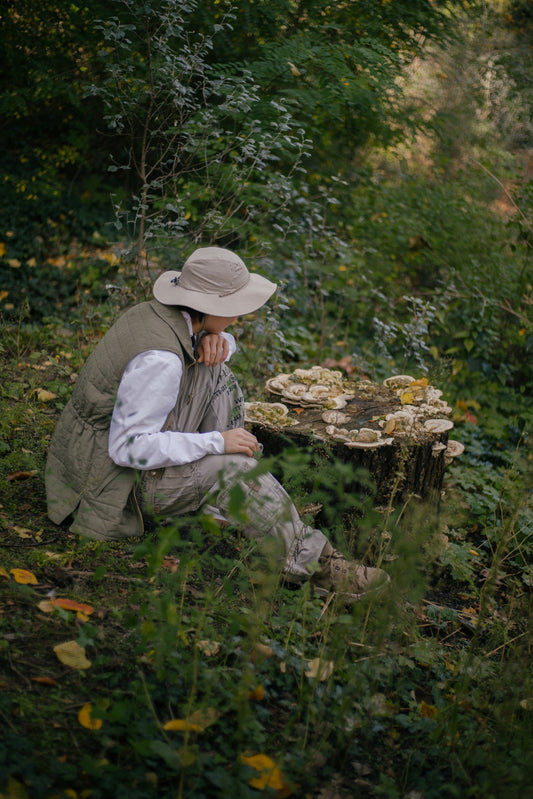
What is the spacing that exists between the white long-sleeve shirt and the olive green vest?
0.23 ft

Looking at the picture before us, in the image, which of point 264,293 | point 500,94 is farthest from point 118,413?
point 500,94

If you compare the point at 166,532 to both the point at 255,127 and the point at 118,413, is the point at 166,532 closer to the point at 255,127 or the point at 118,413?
the point at 118,413

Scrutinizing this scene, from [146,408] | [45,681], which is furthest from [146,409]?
[45,681]

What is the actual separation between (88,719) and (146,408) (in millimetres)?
1293

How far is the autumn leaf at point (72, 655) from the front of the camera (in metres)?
2.05

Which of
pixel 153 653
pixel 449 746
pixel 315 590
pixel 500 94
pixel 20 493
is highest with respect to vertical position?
pixel 500 94

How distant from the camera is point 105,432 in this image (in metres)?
2.93

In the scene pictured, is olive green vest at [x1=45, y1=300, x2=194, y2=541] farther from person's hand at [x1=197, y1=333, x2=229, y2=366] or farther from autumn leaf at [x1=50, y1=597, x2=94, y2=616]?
autumn leaf at [x1=50, y1=597, x2=94, y2=616]

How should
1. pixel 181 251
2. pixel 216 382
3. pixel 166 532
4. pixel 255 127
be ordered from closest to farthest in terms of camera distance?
pixel 166 532
pixel 216 382
pixel 255 127
pixel 181 251

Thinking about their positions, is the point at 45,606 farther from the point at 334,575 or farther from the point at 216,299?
the point at 216,299

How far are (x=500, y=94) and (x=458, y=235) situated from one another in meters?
5.58

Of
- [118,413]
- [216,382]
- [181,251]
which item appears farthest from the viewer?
[181,251]

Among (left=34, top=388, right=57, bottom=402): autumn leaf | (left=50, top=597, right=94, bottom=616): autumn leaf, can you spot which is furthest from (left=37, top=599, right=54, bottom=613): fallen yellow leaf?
(left=34, top=388, right=57, bottom=402): autumn leaf

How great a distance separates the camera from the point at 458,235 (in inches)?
304
